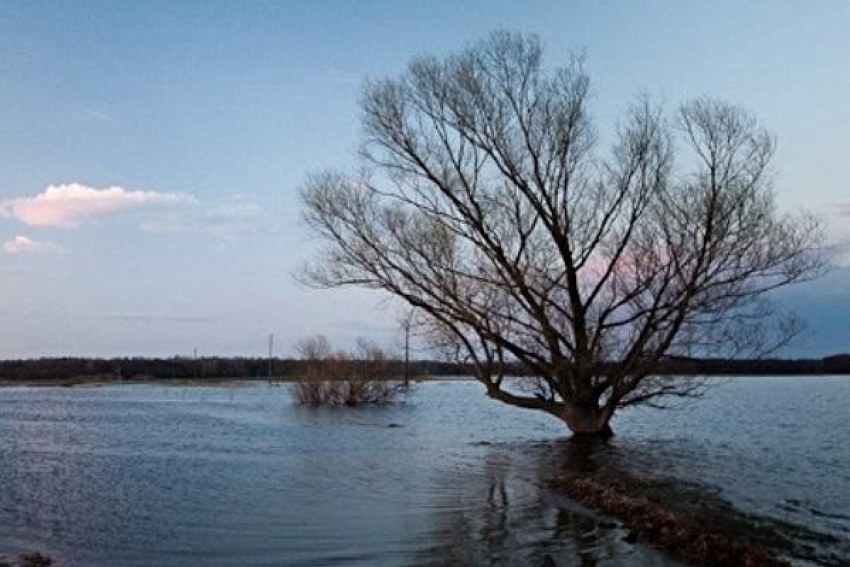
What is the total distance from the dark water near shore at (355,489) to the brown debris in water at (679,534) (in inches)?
20.5

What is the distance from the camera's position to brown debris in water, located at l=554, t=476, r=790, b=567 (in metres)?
10.9

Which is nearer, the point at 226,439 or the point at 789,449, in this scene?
the point at 789,449

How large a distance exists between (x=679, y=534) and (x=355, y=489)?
7.98m

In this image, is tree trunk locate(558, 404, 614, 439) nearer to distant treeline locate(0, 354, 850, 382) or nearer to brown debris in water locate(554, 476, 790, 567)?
brown debris in water locate(554, 476, 790, 567)

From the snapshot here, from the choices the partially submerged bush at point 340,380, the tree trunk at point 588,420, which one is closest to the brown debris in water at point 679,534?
the tree trunk at point 588,420

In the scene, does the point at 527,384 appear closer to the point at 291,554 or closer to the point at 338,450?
the point at 338,450

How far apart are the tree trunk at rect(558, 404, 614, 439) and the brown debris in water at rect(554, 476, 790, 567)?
44.8 feet

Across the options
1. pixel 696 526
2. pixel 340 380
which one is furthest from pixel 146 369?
pixel 696 526

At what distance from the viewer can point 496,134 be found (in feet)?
95.3

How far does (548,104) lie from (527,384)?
1067 centimetres

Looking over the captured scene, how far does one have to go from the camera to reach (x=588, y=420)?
30734 mm

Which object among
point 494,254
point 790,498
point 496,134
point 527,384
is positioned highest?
point 496,134

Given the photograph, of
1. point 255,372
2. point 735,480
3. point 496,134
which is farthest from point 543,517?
point 255,372

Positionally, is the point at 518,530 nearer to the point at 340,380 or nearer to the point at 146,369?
the point at 340,380
